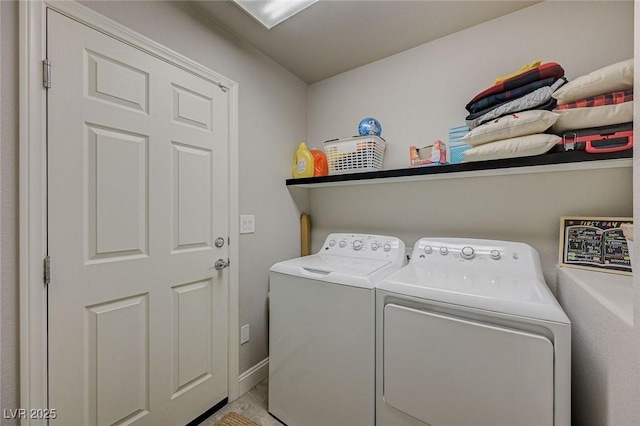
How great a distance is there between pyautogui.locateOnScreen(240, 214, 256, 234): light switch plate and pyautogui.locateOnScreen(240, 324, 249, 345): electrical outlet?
0.68 m

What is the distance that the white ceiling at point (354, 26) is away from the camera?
152 centimetres

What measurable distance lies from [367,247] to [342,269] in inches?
16.6

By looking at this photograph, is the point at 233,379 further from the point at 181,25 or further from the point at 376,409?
the point at 181,25

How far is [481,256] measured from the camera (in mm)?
1414

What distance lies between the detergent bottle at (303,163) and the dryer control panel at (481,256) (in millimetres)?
1031

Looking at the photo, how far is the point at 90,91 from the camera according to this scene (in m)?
1.15

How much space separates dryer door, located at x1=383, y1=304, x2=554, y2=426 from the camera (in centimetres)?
91

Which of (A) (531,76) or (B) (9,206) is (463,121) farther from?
(B) (9,206)

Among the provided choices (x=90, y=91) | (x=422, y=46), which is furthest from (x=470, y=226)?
(x=90, y=91)

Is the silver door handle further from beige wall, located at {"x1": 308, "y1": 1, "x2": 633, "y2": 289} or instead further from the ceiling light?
the ceiling light

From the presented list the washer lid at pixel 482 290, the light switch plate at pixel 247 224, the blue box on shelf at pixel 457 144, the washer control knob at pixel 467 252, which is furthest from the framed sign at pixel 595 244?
the light switch plate at pixel 247 224

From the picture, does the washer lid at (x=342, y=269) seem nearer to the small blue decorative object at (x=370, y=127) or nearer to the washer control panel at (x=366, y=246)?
the washer control panel at (x=366, y=246)

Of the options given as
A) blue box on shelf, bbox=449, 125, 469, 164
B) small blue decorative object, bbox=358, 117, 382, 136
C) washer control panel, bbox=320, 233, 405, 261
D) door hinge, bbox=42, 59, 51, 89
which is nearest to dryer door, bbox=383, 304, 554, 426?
washer control panel, bbox=320, 233, 405, 261

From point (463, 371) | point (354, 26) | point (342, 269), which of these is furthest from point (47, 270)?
point (354, 26)
